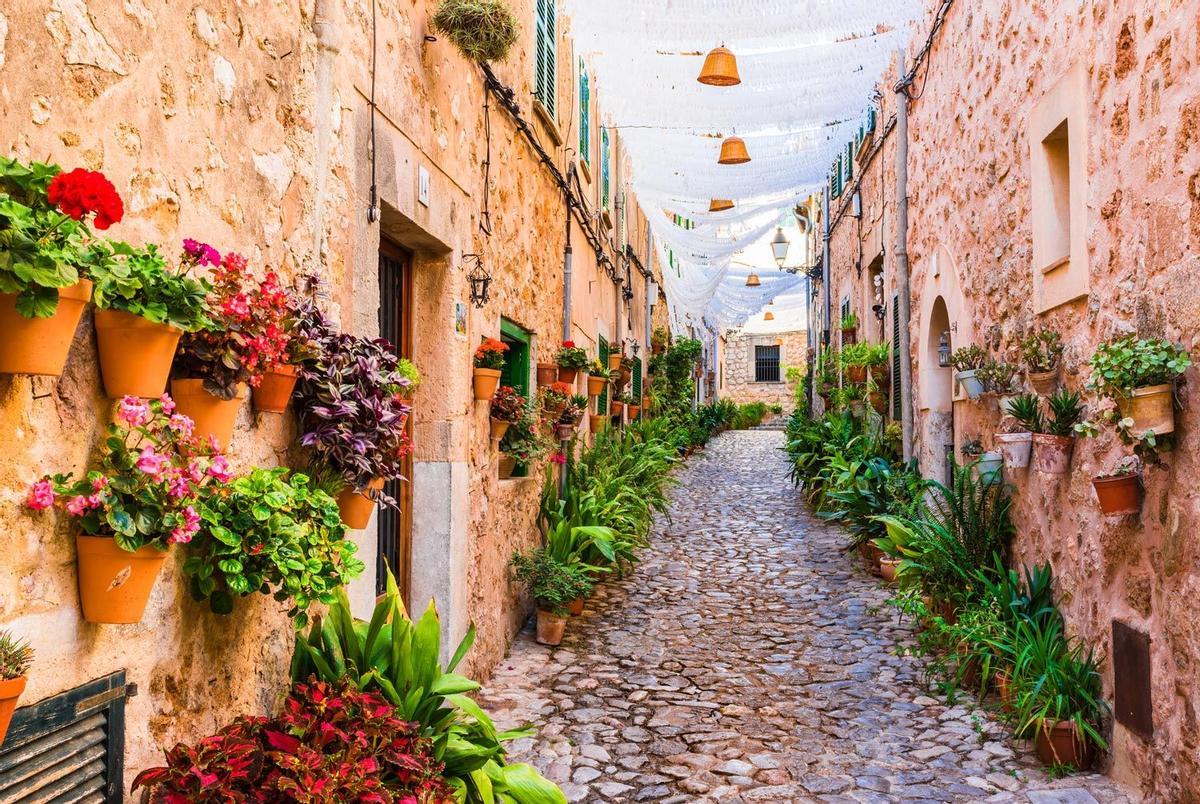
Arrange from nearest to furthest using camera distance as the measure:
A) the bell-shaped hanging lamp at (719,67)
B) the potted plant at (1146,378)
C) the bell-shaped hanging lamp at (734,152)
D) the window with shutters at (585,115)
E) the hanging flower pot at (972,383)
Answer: the potted plant at (1146,378)
the hanging flower pot at (972,383)
the bell-shaped hanging lamp at (719,67)
the window with shutters at (585,115)
the bell-shaped hanging lamp at (734,152)

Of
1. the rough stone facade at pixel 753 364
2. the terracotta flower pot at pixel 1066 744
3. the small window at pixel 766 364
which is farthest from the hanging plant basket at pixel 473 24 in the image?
the small window at pixel 766 364

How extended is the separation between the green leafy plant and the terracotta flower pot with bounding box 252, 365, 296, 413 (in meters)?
2.95

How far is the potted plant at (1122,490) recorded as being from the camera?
12.0ft

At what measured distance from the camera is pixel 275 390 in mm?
Result: 2627

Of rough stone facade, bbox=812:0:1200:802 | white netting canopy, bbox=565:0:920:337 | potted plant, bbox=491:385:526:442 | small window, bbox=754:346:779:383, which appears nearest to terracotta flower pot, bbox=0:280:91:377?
rough stone facade, bbox=812:0:1200:802

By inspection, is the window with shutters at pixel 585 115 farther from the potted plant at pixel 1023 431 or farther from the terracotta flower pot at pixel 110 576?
the terracotta flower pot at pixel 110 576

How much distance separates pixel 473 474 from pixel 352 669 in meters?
2.24

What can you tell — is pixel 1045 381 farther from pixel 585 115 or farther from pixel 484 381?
pixel 585 115

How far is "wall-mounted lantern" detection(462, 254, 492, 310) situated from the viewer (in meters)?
5.08

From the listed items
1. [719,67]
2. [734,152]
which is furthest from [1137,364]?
[734,152]

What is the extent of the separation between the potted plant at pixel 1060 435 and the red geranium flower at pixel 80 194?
4.18 meters

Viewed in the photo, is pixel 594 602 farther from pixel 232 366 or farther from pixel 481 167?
pixel 232 366

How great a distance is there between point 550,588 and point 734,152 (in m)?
6.22

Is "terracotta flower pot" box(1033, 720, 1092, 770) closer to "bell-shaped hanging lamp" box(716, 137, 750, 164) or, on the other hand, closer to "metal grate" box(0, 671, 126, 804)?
"metal grate" box(0, 671, 126, 804)
